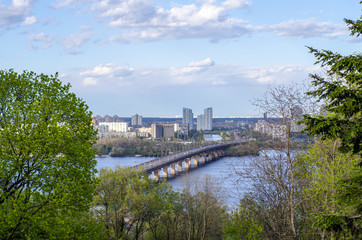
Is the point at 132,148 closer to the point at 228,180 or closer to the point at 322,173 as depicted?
the point at 228,180

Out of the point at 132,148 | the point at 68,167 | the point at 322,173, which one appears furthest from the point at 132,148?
the point at 322,173

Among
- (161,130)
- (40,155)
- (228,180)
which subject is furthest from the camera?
(161,130)

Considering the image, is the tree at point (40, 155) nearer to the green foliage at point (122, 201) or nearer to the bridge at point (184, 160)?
the green foliage at point (122, 201)

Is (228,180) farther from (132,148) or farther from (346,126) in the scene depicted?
(132,148)

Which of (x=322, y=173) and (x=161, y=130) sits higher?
(x=322, y=173)

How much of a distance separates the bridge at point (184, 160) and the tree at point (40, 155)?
40503 mm

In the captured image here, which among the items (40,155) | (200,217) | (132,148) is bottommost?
(132,148)

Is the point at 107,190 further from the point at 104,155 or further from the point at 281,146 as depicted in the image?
the point at 104,155

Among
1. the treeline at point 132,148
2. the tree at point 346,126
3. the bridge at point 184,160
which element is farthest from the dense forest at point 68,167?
the treeline at point 132,148

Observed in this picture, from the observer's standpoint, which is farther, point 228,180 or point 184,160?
point 184,160

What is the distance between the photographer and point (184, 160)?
226 feet

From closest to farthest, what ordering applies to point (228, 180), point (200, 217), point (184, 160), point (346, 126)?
point (346, 126), point (200, 217), point (228, 180), point (184, 160)

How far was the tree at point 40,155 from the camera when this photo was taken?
783cm

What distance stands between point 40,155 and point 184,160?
201ft
